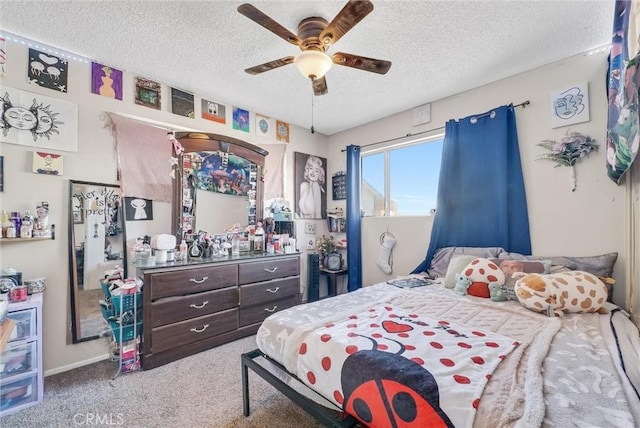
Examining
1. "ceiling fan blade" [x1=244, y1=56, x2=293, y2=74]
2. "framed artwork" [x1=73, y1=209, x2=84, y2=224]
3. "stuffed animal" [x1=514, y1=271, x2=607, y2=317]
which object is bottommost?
"stuffed animal" [x1=514, y1=271, x2=607, y2=317]

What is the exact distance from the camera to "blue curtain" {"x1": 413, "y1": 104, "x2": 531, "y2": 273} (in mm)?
2521

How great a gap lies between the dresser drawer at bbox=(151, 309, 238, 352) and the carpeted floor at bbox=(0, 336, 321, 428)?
174mm

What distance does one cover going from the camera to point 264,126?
3500 mm

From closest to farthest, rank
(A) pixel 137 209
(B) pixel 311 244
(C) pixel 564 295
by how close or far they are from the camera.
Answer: (C) pixel 564 295 → (A) pixel 137 209 → (B) pixel 311 244

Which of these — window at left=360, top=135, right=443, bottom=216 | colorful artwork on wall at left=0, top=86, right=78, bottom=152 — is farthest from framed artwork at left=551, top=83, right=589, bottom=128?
colorful artwork on wall at left=0, top=86, right=78, bottom=152

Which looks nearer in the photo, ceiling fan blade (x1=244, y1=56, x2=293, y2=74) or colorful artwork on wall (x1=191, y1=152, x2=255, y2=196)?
ceiling fan blade (x1=244, y1=56, x2=293, y2=74)

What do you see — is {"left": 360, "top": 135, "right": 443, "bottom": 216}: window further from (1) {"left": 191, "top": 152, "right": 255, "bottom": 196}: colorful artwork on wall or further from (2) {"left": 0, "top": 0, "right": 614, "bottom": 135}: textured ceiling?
(1) {"left": 191, "top": 152, "right": 255, "bottom": 196}: colorful artwork on wall

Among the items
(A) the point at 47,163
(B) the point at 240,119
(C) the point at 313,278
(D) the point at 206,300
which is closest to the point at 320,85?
(B) the point at 240,119

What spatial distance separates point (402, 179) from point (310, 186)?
4.37 feet

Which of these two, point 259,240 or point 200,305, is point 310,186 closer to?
point 259,240

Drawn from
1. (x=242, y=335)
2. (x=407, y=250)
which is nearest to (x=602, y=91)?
(x=407, y=250)

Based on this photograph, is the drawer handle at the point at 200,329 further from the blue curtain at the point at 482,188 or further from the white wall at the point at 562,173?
the white wall at the point at 562,173

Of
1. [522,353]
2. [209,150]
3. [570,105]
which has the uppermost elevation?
[570,105]

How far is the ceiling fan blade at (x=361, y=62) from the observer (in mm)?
1792
